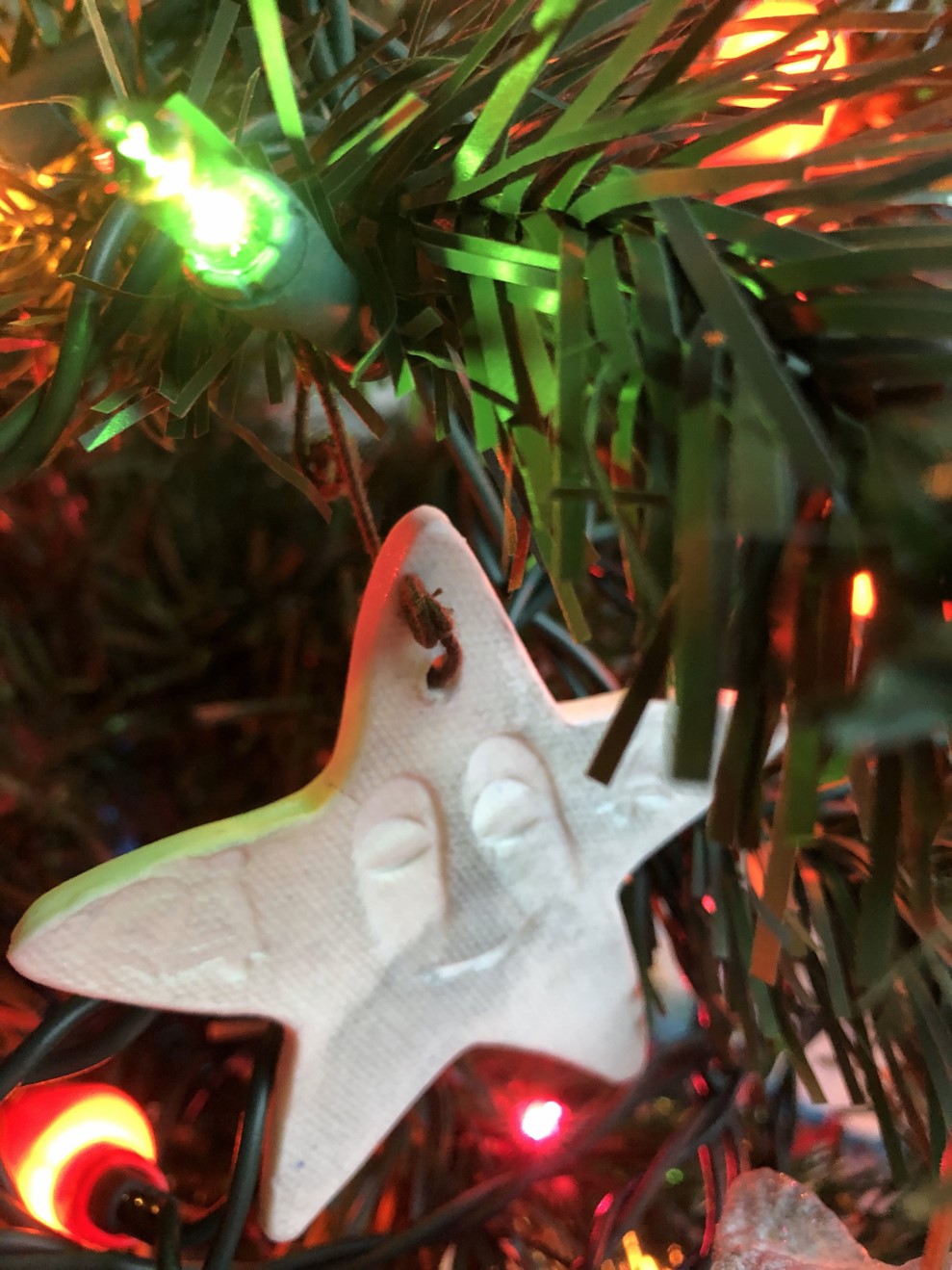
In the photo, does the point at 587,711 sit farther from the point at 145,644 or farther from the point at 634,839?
the point at 145,644

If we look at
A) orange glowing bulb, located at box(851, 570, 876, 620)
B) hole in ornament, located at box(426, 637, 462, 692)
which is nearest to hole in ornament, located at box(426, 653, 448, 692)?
hole in ornament, located at box(426, 637, 462, 692)

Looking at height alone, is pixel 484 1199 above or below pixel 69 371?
below

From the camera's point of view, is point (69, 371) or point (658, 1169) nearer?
point (69, 371)

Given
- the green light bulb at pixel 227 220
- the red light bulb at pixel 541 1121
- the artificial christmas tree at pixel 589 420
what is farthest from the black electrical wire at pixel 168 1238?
the green light bulb at pixel 227 220

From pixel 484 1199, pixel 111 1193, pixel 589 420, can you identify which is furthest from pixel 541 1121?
pixel 589 420

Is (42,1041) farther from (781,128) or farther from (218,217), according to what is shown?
(781,128)

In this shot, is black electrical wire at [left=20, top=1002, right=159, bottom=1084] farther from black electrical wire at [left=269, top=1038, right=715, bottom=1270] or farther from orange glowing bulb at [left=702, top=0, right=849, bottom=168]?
orange glowing bulb at [left=702, top=0, right=849, bottom=168]

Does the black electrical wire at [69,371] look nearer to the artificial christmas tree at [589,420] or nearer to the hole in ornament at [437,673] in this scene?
the artificial christmas tree at [589,420]

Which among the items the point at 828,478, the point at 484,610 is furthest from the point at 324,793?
the point at 828,478
